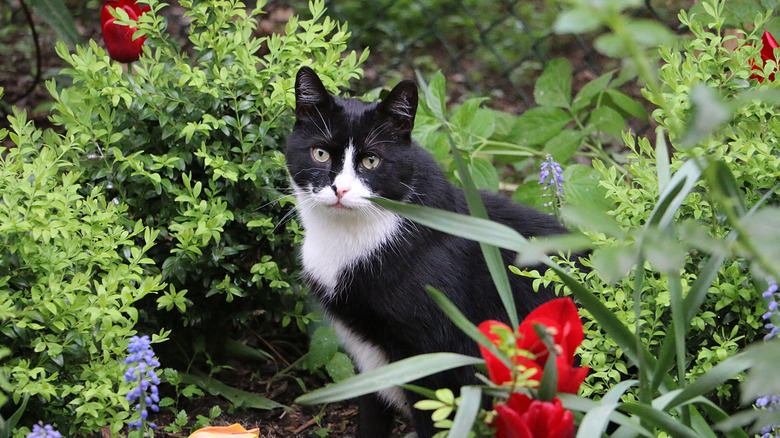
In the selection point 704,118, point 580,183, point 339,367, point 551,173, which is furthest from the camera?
point 580,183

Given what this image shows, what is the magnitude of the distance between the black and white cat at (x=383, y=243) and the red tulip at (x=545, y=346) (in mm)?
554

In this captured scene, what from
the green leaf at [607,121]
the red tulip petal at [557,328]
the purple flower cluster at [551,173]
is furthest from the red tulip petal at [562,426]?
the green leaf at [607,121]

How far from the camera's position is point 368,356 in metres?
1.95

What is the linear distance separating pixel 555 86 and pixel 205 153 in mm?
1514

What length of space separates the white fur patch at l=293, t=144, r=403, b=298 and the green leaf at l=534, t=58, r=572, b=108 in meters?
1.28

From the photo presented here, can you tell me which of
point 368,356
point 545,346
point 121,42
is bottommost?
point 368,356

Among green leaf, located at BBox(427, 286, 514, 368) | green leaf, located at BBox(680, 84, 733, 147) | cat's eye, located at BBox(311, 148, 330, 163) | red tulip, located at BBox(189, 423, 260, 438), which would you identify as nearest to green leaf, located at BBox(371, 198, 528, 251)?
green leaf, located at BBox(427, 286, 514, 368)

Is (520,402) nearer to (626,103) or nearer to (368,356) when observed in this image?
(368,356)

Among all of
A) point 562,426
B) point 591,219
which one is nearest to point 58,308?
point 562,426

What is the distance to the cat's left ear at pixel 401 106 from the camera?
6.20ft

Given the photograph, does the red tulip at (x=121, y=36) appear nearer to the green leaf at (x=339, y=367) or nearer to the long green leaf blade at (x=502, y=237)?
the green leaf at (x=339, y=367)

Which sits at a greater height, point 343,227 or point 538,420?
point 343,227

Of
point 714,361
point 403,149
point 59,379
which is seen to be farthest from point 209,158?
point 714,361

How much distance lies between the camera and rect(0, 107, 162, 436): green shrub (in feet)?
4.99
